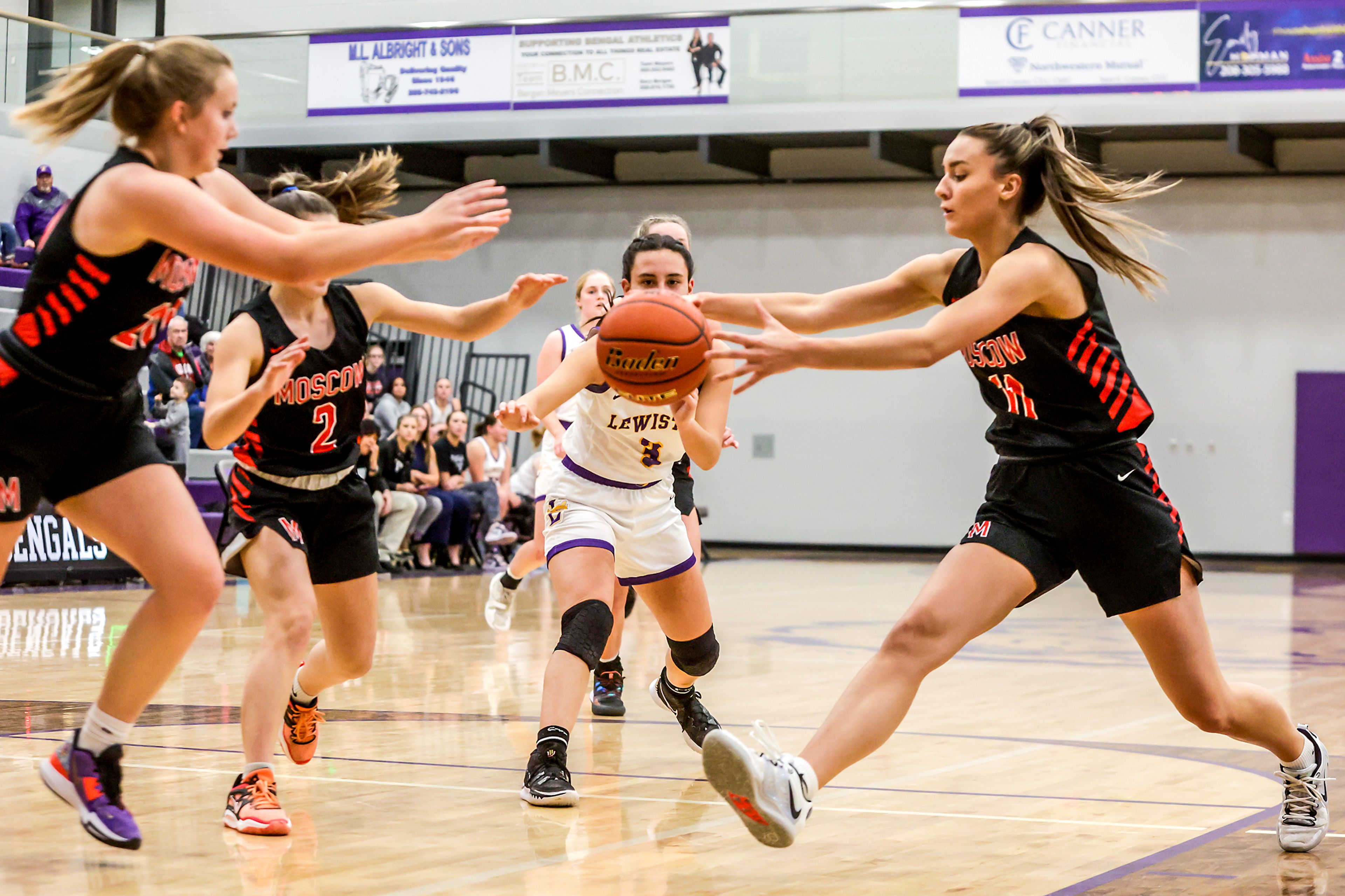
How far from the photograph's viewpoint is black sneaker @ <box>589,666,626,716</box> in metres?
5.96

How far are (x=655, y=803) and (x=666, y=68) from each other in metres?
13.9

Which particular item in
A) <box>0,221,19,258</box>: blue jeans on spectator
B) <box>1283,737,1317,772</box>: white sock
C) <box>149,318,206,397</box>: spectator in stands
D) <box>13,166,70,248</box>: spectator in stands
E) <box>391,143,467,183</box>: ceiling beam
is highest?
<box>391,143,467,183</box>: ceiling beam

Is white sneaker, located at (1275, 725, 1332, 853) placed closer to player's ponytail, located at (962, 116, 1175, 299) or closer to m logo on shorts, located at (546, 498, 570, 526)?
player's ponytail, located at (962, 116, 1175, 299)

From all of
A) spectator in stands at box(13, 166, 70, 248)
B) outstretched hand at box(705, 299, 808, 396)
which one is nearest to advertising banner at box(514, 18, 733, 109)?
spectator in stands at box(13, 166, 70, 248)

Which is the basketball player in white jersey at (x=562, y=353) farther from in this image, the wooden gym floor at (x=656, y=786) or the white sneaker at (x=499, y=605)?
the wooden gym floor at (x=656, y=786)

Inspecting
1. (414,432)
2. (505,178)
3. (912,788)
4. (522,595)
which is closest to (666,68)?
(505,178)

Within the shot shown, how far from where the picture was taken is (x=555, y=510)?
476 centimetres

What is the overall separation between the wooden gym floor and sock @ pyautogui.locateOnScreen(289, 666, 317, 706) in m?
0.24

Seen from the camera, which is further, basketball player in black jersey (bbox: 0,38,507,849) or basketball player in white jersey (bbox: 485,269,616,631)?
basketball player in white jersey (bbox: 485,269,616,631)

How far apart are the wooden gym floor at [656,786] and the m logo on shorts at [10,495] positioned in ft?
2.69

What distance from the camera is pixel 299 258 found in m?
3.11

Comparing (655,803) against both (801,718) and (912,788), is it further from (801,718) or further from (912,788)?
(801,718)

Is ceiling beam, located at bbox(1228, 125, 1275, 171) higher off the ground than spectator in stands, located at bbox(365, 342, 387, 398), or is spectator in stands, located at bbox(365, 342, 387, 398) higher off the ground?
ceiling beam, located at bbox(1228, 125, 1275, 171)

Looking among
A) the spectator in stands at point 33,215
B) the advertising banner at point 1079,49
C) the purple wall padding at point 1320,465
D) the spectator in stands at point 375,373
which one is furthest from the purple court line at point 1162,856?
the purple wall padding at point 1320,465
